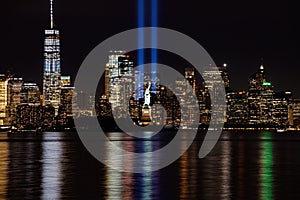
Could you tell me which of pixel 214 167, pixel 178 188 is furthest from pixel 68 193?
pixel 214 167

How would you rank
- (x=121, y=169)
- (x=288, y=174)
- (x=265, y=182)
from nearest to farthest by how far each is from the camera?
(x=265, y=182)
(x=288, y=174)
(x=121, y=169)

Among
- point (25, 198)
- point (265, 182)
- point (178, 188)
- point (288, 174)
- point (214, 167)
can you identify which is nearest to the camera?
point (25, 198)

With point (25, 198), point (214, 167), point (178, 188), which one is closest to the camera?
point (25, 198)

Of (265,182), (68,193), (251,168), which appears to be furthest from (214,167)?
(68,193)

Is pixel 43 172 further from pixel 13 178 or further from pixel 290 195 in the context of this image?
pixel 290 195

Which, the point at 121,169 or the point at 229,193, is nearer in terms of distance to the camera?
the point at 229,193

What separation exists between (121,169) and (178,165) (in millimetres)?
6906

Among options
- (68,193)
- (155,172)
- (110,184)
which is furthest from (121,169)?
(68,193)

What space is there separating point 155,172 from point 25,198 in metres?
15.9

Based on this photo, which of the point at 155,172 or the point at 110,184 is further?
the point at 155,172

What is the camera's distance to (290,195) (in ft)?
111

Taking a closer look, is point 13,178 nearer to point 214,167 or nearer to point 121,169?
point 121,169

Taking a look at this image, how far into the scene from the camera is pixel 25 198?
32562 mm

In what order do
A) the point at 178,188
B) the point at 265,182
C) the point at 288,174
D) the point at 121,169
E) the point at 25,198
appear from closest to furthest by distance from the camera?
the point at 25,198 → the point at 178,188 → the point at 265,182 → the point at 288,174 → the point at 121,169
